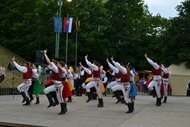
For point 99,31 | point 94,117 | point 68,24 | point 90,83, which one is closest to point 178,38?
point 99,31

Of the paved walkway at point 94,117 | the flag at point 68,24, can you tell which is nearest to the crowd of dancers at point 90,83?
the paved walkway at point 94,117

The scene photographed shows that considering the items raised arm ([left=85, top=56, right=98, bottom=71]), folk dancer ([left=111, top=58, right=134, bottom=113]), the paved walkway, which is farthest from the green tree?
folk dancer ([left=111, top=58, right=134, bottom=113])

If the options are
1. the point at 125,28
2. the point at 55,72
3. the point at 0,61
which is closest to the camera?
the point at 55,72

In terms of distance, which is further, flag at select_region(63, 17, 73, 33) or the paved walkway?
flag at select_region(63, 17, 73, 33)

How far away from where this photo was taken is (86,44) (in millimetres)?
48594

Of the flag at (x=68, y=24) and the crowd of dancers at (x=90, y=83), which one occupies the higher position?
the flag at (x=68, y=24)

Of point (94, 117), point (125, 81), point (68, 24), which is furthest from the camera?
point (68, 24)

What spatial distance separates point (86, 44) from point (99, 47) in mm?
2785

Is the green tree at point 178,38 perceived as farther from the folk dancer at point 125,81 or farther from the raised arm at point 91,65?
the folk dancer at point 125,81

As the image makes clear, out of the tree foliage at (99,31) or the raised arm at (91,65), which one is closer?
the raised arm at (91,65)

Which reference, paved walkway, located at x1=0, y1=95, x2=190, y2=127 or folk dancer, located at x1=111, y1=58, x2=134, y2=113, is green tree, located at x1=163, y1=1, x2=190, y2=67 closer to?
paved walkway, located at x1=0, y1=95, x2=190, y2=127

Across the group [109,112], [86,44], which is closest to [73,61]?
[86,44]

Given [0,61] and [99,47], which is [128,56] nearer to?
[99,47]

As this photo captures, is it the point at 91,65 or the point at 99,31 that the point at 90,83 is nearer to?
the point at 91,65
